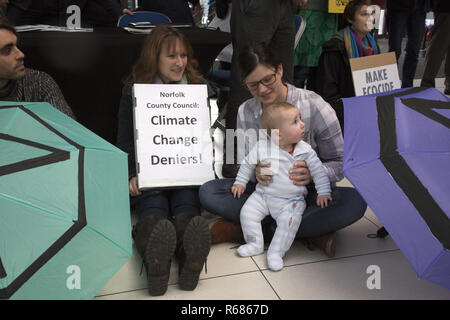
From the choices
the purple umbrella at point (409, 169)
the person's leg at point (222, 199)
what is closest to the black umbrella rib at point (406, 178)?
the purple umbrella at point (409, 169)

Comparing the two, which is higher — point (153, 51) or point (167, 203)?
point (153, 51)

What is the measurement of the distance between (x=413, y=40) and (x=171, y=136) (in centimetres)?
391

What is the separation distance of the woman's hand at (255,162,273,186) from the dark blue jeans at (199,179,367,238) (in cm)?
19

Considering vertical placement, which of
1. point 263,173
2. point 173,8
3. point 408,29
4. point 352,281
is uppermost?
point 173,8

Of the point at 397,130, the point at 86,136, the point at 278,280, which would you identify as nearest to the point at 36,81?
the point at 86,136

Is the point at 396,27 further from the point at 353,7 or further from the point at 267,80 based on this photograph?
the point at 267,80

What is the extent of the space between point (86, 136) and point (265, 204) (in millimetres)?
891

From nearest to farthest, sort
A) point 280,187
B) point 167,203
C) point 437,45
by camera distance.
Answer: point 280,187 < point 167,203 < point 437,45

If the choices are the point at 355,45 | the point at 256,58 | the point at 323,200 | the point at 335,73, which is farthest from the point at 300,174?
the point at 355,45

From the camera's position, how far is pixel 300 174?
187 centimetres

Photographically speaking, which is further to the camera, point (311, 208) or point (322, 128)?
point (322, 128)

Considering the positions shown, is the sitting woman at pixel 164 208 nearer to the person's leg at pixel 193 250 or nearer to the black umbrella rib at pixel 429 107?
the person's leg at pixel 193 250

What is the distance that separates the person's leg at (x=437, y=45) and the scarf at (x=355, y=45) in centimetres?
225
